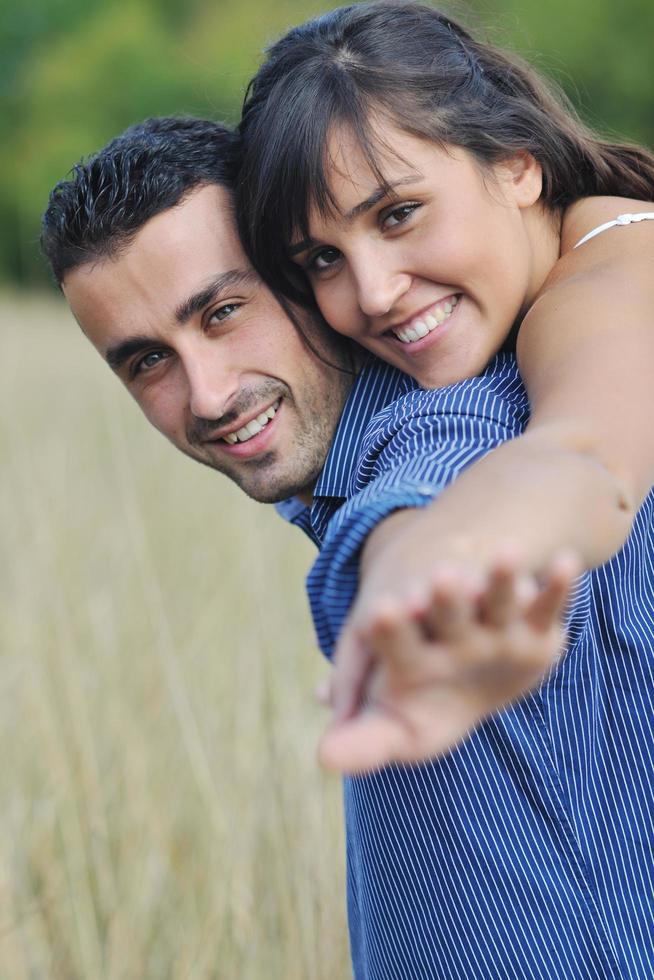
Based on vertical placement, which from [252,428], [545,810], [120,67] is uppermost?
[252,428]

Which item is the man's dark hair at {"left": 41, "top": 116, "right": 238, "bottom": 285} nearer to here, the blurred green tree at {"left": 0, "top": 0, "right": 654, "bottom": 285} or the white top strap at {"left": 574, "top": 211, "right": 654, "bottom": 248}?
the white top strap at {"left": 574, "top": 211, "right": 654, "bottom": 248}

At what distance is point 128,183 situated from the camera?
60.8 inches

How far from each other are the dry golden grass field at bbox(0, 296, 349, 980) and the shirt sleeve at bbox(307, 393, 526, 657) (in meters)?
1.38

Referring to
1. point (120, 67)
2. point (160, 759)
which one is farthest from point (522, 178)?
point (120, 67)

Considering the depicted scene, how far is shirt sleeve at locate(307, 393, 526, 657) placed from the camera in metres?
0.85

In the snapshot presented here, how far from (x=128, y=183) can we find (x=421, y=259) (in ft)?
1.47

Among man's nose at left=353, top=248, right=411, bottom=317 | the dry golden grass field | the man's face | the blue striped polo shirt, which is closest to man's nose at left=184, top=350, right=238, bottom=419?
the man's face

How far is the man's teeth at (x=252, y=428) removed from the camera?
152 centimetres

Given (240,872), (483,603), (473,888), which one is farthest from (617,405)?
(240,872)

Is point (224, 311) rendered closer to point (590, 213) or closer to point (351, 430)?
point (351, 430)

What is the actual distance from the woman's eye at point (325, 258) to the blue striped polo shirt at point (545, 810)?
1.04 feet

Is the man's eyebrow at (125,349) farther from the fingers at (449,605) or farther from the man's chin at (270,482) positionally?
the fingers at (449,605)

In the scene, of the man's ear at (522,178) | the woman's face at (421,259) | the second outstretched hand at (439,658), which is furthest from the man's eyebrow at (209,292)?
the second outstretched hand at (439,658)

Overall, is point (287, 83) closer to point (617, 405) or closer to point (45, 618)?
point (617, 405)
